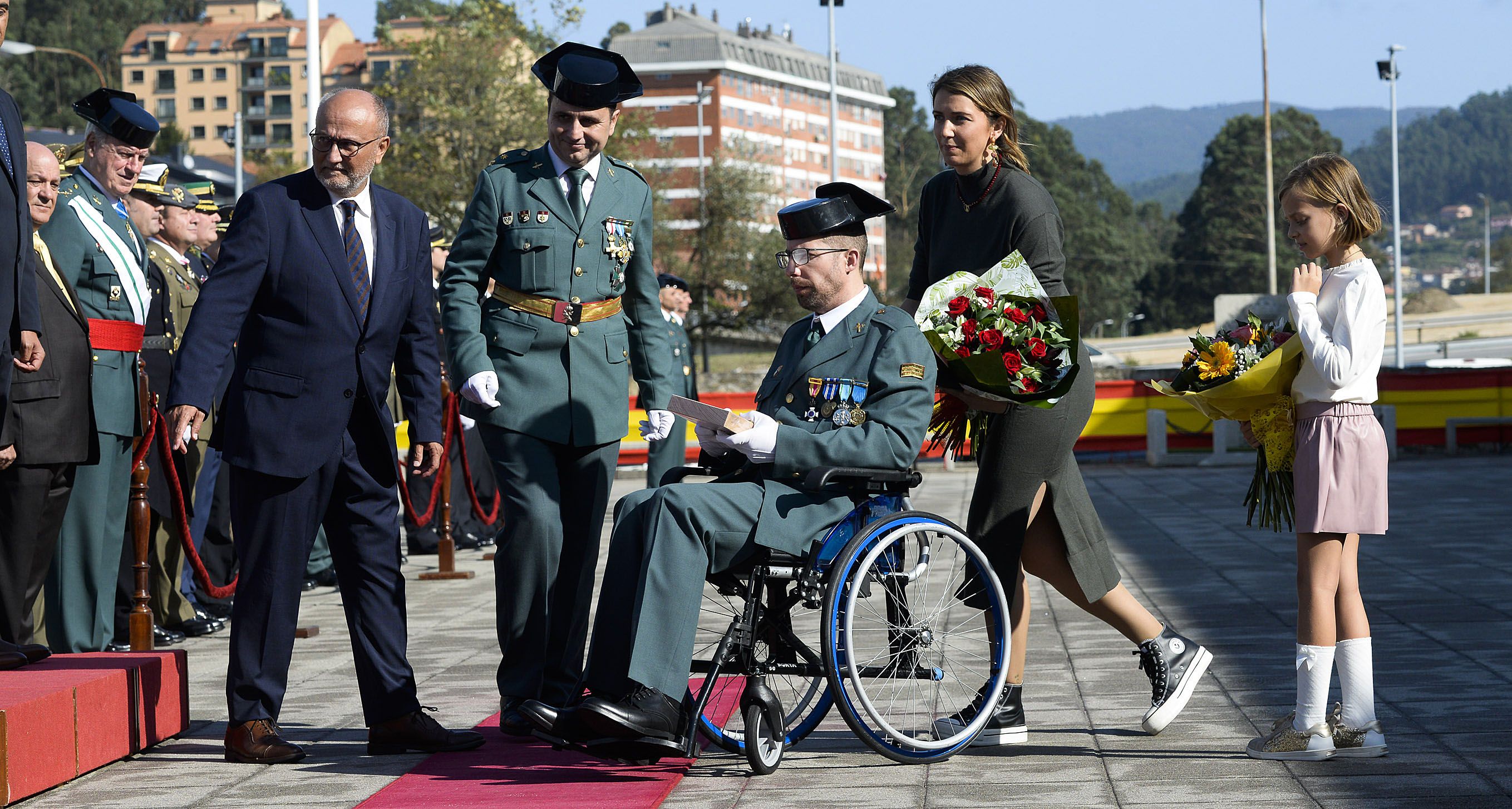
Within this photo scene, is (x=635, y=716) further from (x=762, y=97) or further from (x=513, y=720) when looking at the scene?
(x=762, y=97)

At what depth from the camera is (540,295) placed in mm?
5527

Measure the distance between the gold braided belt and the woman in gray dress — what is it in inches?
47.7

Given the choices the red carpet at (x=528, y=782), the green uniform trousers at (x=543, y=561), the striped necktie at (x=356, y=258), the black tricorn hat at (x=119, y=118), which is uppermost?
the black tricorn hat at (x=119, y=118)

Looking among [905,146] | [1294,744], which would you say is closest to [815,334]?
[1294,744]

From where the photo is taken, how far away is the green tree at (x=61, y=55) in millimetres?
101875

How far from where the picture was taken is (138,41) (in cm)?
12862

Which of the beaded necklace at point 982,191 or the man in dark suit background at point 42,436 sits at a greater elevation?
the beaded necklace at point 982,191

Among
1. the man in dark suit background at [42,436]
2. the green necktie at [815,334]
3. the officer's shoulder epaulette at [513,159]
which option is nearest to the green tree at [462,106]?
the man in dark suit background at [42,436]

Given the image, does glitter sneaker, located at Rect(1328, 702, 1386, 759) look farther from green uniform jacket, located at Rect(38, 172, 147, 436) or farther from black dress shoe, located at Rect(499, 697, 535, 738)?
green uniform jacket, located at Rect(38, 172, 147, 436)

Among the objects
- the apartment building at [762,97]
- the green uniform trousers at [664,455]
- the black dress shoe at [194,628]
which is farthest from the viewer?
the apartment building at [762,97]

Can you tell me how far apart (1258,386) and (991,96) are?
1.22 metres

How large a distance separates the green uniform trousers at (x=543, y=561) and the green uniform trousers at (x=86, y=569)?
1.99 metres

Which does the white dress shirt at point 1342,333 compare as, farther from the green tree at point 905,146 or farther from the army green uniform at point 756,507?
the green tree at point 905,146

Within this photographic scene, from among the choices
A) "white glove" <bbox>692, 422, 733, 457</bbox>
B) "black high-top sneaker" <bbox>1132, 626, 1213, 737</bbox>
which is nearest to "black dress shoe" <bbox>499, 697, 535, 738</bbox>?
"white glove" <bbox>692, 422, 733, 457</bbox>
